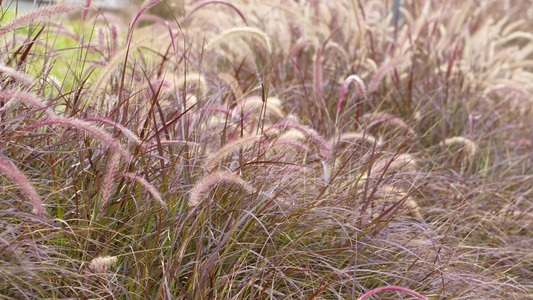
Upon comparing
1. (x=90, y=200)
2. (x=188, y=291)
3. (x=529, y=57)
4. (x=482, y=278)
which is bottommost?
(x=529, y=57)

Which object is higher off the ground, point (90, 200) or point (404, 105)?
point (90, 200)

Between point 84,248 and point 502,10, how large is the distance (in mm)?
8657

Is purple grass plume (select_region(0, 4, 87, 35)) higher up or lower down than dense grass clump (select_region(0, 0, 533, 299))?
higher up

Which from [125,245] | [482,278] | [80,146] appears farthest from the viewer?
[482,278]

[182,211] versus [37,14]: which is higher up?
[37,14]

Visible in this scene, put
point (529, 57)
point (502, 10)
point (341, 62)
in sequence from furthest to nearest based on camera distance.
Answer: point (502, 10) → point (529, 57) → point (341, 62)

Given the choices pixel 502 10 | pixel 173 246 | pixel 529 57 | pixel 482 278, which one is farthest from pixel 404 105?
pixel 502 10

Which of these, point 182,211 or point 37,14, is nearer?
point 37,14

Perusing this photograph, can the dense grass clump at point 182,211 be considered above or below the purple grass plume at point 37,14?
below

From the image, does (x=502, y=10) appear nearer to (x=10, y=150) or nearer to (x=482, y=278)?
(x=482, y=278)

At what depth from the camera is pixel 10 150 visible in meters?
2.04

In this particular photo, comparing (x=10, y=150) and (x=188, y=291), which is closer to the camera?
(x=188, y=291)

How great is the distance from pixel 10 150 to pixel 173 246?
639 mm

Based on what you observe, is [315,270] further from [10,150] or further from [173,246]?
[10,150]
